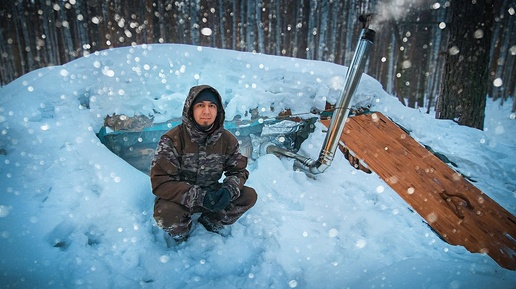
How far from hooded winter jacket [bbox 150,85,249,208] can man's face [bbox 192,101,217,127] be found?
0.04 metres

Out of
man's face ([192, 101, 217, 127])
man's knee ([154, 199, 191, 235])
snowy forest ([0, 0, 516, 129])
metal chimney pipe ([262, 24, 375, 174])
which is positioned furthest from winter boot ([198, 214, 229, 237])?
snowy forest ([0, 0, 516, 129])

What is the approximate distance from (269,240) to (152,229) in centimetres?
94

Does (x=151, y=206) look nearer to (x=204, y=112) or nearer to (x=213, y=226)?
(x=213, y=226)

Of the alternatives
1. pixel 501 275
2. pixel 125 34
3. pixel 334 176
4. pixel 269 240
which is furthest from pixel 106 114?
pixel 125 34

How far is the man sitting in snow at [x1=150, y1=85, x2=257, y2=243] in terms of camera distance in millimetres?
1818

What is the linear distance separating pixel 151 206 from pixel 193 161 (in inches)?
24.2

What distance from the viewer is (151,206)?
2.21 m

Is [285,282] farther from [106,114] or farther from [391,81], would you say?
[391,81]

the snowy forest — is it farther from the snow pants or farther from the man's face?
the man's face

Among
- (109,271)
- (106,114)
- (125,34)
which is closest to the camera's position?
(109,271)

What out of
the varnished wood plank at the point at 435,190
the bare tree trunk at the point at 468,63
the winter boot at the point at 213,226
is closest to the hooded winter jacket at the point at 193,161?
the winter boot at the point at 213,226

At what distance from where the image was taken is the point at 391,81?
1091cm

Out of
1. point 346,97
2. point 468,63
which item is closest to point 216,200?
point 346,97

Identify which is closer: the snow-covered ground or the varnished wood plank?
the snow-covered ground
